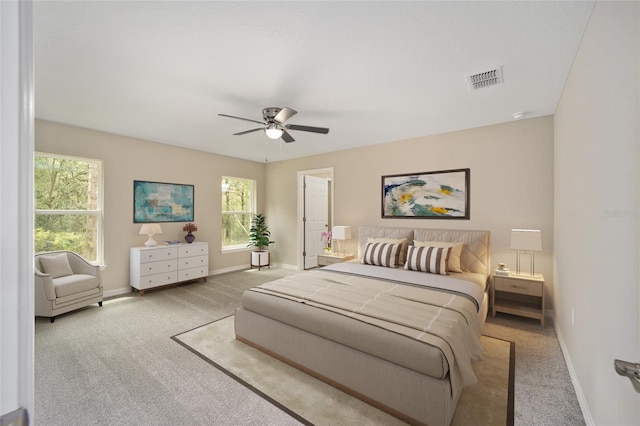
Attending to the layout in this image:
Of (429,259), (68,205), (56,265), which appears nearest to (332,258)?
(429,259)

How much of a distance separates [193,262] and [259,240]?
1581mm

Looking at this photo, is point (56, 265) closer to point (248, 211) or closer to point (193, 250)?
point (193, 250)

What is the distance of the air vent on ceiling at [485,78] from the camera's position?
96.2 inches

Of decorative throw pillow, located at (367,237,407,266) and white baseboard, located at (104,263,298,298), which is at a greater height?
decorative throw pillow, located at (367,237,407,266)

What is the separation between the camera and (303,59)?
89.4 inches

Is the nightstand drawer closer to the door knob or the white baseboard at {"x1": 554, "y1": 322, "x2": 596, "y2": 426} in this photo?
the white baseboard at {"x1": 554, "y1": 322, "x2": 596, "y2": 426}

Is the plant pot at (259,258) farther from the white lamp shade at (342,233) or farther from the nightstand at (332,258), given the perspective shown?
the white lamp shade at (342,233)

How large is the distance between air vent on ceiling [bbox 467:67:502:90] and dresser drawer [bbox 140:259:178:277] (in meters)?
4.91

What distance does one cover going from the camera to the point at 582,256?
77.2 inches

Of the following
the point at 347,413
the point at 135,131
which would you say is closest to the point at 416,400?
the point at 347,413

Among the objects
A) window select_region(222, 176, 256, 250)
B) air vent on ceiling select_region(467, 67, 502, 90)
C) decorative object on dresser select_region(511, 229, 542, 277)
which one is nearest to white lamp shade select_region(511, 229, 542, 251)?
decorative object on dresser select_region(511, 229, 542, 277)

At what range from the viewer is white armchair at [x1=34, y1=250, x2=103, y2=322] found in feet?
10.6

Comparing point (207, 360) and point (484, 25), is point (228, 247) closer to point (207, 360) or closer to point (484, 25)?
point (207, 360)
